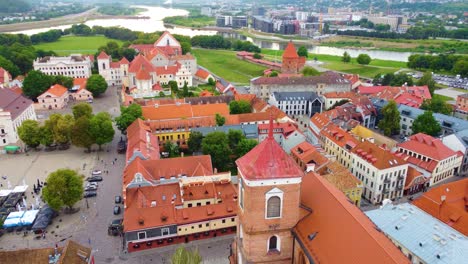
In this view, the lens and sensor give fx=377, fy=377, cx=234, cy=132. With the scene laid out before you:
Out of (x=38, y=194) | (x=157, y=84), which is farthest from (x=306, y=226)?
(x=157, y=84)

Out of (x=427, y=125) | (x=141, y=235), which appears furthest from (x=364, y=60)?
(x=141, y=235)

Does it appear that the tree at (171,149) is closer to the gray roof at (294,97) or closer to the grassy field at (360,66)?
the gray roof at (294,97)

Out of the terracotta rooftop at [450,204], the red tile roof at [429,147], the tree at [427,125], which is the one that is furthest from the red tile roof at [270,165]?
the tree at [427,125]

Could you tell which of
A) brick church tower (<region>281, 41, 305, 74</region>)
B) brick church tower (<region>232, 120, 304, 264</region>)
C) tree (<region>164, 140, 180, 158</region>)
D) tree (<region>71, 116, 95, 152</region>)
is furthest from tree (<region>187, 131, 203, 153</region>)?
brick church tower (<region>281, 41, 305, 74</region>)

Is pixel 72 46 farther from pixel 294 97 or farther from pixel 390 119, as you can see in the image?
pixel 390 119

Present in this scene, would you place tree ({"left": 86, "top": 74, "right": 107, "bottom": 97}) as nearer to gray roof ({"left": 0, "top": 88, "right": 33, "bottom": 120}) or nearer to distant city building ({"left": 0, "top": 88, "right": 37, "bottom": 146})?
gray roof ({"left": 0, "top": 88, "right": 33, "bottom": 120})

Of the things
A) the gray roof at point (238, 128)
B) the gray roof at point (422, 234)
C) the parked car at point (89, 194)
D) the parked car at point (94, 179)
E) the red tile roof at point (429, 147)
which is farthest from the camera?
the gray roof at point (238, 128)

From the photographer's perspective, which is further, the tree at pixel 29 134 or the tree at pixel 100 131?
the tree at pixel 29 134
